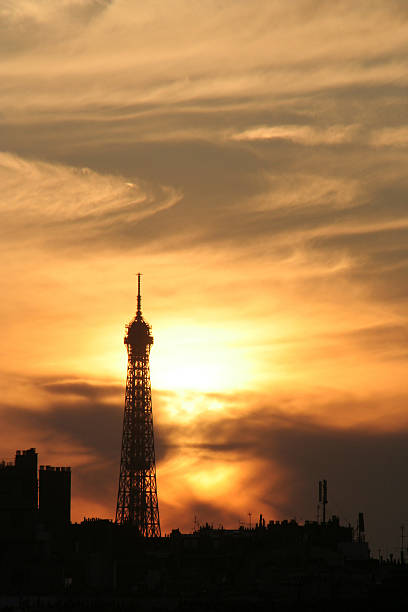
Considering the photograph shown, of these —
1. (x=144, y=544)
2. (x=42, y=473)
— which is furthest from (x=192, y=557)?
(x=42, y=473)

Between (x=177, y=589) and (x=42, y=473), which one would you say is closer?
(x=177, y=589)

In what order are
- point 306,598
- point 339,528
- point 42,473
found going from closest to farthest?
point 306,598 → point 42,473 → point 339,528

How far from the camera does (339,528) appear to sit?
650 ft

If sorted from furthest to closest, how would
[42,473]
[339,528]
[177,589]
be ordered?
[339,528] < [42,473] < [177,589]

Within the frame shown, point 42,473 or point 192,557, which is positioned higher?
point 42,473

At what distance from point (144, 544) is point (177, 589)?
23.7 m

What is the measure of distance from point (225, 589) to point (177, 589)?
9.67m

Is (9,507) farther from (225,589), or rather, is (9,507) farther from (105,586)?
(225,589)

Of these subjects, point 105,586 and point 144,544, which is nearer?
point 105,586

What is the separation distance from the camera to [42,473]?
182 meters

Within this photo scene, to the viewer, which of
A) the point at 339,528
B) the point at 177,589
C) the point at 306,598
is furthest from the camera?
the point at 339,528

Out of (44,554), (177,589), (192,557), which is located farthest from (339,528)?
(44,554)

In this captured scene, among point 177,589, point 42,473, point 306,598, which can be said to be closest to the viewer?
point 306,598

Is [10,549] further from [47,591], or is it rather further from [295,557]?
[295,557]
